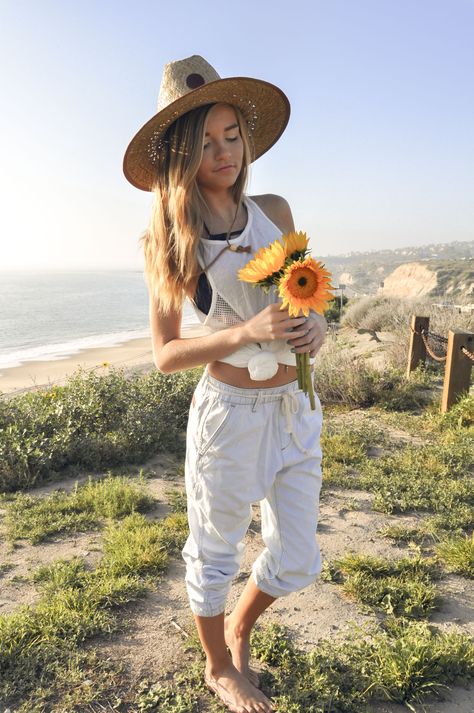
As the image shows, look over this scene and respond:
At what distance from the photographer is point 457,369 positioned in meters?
5.86

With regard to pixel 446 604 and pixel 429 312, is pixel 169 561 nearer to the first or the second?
pixel 446 604

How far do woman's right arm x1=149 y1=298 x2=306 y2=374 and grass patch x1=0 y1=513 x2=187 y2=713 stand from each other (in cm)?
141

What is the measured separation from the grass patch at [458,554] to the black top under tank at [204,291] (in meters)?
2.18

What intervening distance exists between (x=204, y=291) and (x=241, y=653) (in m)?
1.52

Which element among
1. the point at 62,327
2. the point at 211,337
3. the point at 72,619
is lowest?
the point at 62,327

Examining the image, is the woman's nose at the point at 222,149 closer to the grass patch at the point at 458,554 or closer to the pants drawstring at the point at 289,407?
the pants drawstring at the point at 289,407

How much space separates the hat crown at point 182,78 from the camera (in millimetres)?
1866

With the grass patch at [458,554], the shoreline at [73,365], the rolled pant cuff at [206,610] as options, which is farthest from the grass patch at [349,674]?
the shoreline at [73,365]

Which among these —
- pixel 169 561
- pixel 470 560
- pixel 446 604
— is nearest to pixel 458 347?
pixel 470 560

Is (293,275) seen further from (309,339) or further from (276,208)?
(276,208)

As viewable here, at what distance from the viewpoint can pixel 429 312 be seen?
35.6 feet

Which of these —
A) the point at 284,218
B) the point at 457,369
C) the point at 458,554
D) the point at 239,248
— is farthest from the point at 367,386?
the point at 239,248

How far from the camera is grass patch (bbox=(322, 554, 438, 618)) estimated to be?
8.66ft

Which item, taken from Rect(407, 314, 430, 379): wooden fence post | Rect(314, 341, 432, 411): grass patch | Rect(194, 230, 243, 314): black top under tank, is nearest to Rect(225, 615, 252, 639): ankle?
Rect(194, 230, 243, 314): black top under tank
